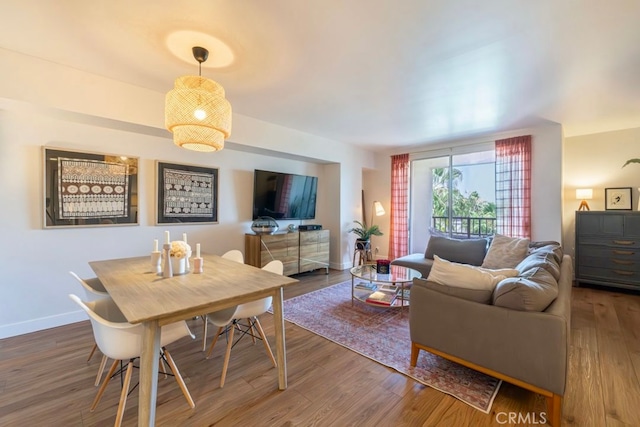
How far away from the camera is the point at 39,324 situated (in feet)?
9.11

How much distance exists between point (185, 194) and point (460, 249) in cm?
408

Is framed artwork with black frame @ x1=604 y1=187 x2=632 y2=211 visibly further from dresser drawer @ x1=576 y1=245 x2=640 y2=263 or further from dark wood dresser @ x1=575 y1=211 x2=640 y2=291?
dresser drawer @ x1=576 y1=245 x2=640 y2=263

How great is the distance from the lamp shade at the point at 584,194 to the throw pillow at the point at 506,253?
1810 mm

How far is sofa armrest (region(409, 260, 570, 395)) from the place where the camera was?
5.03 feet

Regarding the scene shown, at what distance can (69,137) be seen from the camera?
9.46 feet

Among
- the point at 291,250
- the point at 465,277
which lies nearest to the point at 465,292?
the point at 465,277

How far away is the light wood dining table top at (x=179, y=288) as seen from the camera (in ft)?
4.65

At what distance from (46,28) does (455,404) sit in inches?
153

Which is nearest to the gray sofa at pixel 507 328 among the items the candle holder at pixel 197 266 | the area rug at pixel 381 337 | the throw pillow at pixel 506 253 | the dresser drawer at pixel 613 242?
the area rug at pixel 381 337

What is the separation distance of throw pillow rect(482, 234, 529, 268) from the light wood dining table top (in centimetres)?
301

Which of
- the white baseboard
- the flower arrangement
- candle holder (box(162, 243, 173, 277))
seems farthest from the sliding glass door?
the white baseboard

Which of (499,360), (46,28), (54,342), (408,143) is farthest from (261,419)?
(408,143)

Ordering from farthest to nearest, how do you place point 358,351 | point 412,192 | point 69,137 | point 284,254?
1. point 412,192
2. point 284,254
3. point 69,137
4. point 358,351

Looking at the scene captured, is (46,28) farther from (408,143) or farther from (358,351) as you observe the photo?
(408,143)
